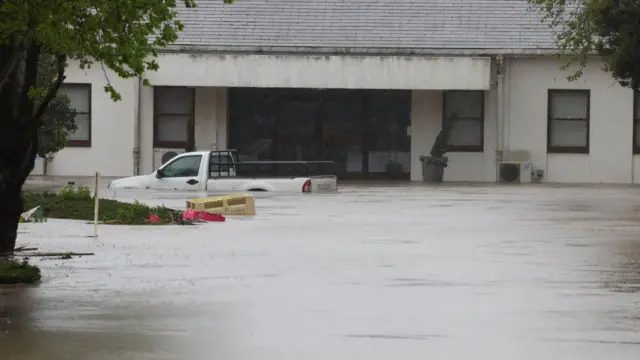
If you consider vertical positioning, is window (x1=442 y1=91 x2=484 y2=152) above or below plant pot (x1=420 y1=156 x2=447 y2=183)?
above

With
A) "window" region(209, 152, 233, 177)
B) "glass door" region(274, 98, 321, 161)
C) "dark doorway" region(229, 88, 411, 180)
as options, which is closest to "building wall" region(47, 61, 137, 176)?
"dark doorway" region(229, 88, 411, 180)

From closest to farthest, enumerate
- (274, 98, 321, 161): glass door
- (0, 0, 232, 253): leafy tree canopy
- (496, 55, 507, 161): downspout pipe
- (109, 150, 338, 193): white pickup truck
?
(0, 0, 232, 253): leafy tree canopy → (109, 150, 338, 193): white pickup truck → (496, 55, 507, 161): downspout pipe → (274, 98, 321, 161): glass door

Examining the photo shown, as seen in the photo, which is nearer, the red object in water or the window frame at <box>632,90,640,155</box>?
the red object in water

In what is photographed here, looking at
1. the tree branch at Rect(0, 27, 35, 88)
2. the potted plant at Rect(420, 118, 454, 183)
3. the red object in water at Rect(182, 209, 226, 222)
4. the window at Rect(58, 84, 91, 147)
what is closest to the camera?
the tree branch at Rect(0, 27, 35, 88)

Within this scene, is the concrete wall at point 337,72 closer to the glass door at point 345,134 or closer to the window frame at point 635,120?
the glass door at point 345,134

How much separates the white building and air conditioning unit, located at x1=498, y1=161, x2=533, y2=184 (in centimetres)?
61

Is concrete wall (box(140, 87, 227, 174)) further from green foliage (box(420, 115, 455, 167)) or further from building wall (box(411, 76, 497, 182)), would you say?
green foliage (box(420, 115, 455, 167))

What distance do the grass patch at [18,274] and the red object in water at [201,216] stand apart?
9.64 m

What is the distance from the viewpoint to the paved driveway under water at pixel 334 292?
1166 centimetres

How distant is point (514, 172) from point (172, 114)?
11965mm

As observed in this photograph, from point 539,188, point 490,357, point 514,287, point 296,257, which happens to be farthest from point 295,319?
point 539,188

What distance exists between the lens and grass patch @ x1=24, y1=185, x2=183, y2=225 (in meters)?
25.6

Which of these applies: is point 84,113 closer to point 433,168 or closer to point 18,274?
point 433,168

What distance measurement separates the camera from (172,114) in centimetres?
4938
